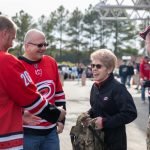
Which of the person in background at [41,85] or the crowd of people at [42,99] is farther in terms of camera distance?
the person in background at [41,85]

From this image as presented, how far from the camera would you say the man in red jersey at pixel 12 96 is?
3451mm

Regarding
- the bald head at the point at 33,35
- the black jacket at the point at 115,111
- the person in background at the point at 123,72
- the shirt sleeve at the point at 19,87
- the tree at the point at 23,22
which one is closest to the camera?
the shirt sleeve at the point at 19,87

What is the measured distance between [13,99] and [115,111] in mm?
1126

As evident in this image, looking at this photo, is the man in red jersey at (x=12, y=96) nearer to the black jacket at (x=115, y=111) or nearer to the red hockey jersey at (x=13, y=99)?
the red hockey jersey at (x=13, y=99)

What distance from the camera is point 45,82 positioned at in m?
4.71

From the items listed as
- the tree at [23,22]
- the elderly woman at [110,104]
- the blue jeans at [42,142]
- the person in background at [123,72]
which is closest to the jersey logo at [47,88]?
the blue jeans at [42,142]

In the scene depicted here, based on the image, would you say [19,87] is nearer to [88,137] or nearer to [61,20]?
[88,137]

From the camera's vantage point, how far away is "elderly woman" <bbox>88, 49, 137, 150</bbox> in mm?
4223

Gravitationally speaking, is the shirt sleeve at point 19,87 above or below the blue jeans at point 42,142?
above

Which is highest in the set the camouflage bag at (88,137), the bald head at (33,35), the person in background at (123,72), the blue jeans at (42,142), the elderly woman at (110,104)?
the bald head at (33,35)

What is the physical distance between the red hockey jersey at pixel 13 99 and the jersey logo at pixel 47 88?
109 centimetres

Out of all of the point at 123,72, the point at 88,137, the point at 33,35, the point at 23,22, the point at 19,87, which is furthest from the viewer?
the point at 23,22

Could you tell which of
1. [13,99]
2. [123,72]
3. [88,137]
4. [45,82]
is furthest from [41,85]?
[123,72]

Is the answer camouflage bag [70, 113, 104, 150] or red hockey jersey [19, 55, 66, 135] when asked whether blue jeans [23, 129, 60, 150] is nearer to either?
red hockey jersey [19, 55, 66, 135]
